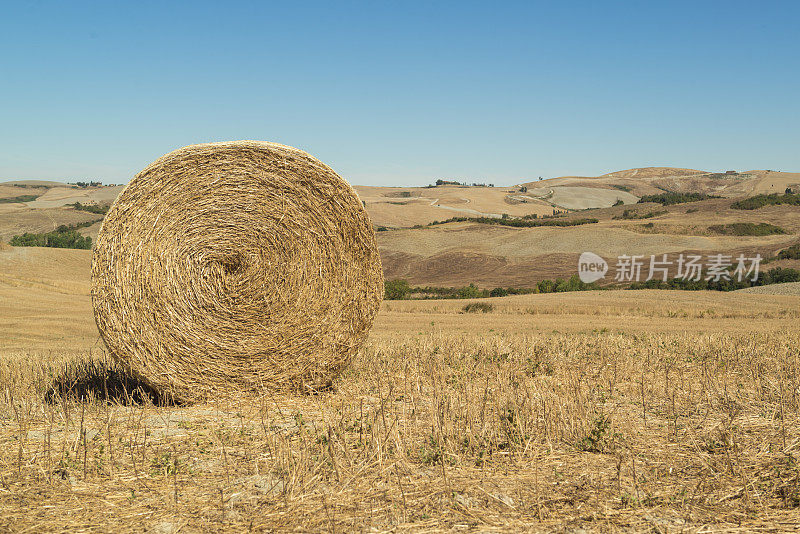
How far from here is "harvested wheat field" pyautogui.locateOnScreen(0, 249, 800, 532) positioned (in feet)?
12.6

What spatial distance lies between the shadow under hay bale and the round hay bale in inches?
12.5

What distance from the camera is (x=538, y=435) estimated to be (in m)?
5.34

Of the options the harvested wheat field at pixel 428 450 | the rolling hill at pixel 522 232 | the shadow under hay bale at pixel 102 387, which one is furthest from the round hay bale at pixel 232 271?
the rolling hill at pixel 522 232

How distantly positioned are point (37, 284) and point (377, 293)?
29219 mm

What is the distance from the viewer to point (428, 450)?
5043mm

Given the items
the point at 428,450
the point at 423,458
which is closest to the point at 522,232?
the point at 428,450

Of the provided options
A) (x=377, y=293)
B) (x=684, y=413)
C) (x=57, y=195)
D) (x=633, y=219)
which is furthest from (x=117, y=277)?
(x=57, y=195)

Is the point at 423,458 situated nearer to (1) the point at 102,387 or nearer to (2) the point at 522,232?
(1) the point at 102,387

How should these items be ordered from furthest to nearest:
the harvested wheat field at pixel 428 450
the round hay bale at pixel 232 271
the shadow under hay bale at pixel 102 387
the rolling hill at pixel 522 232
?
the rolling hill at pixel 522 232 < the shadow under hay bale at pixel 102 387 < the round hay bale at pixel 232 271 < the harvested wheat field at pixel 428 450

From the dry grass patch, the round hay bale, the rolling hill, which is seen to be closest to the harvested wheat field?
the dry grass patch

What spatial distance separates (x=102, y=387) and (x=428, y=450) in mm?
4638

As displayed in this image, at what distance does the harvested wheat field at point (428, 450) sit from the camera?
3.85 m

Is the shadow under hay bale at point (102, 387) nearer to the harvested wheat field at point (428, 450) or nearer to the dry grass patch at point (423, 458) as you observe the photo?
the harvested wheat field at point (428, 450)

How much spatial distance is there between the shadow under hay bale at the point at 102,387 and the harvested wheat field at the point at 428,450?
0.12 feet
